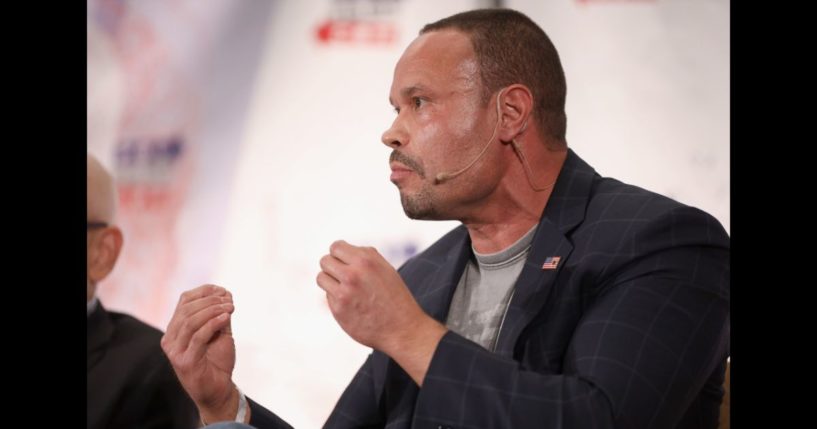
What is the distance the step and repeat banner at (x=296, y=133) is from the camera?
2.15 metres

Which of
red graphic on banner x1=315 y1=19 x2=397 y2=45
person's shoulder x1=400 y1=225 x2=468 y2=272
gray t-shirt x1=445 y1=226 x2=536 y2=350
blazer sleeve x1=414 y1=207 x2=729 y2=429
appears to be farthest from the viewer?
red graphic on banner x1=315 y1=19 x2=397 y2=45

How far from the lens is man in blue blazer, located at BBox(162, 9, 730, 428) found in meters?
1.36

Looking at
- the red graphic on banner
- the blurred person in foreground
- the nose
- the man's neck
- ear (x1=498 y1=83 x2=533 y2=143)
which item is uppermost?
the red graphic on banner

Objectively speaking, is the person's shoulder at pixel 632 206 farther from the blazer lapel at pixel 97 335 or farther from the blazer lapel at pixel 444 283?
the blazer lapel at pixel 97 335

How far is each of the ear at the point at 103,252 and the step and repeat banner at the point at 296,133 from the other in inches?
5.9

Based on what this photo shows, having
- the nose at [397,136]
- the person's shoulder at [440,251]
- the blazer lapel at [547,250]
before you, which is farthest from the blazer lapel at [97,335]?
the blazer lapel at [547,250]

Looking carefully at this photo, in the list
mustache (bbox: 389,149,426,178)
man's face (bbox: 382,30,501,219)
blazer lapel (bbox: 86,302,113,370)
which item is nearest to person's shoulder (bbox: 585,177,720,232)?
man's face (bbox: 382,30,501,219)

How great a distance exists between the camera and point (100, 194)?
2.52 m

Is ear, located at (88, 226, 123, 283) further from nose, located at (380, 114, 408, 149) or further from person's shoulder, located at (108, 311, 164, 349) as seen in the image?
nose, located at (380, 114, 408, 149)

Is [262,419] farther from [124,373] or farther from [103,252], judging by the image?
[103,252]

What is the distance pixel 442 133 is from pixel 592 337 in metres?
0.49

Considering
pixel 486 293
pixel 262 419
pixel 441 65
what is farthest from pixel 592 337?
pixel 262 419

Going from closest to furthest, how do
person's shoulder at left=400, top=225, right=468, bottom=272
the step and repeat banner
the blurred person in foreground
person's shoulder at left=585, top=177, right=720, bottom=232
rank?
1. person's shoulder at left=585, top=177, right=720, bottom=232
2. person's shoulder at left=400, top=225, right=468, bottom=272
3. the step and repeat banner
4. the blurred person in foreground
